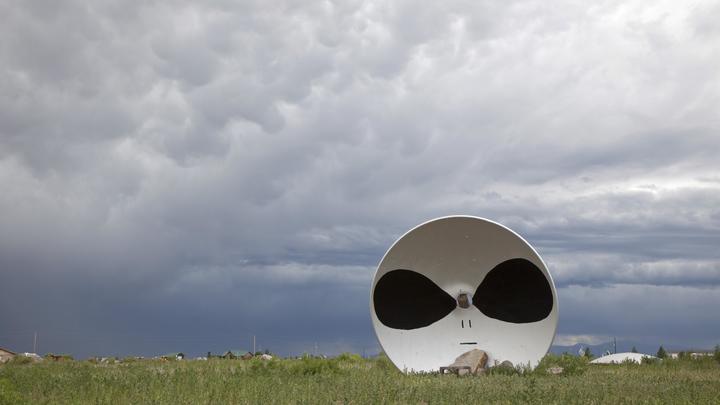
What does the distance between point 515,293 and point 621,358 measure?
9886mm

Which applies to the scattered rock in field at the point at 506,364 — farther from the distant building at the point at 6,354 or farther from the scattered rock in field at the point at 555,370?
the distant building at the point at 6,354

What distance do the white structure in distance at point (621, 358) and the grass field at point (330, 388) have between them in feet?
22.1

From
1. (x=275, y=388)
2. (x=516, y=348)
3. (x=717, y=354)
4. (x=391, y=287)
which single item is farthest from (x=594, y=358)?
(x=275, y=388)

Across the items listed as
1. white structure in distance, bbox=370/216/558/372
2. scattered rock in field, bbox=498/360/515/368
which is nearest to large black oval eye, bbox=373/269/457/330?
white structure in distance, bbox=370/216/558/372

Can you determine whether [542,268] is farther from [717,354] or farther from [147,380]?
[717,354]

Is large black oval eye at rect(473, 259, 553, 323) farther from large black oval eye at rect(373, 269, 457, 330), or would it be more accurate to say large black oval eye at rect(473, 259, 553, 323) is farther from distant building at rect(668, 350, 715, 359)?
distant building at rect(668, 350, 715, 359)

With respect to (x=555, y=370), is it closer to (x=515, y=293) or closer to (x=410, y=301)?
(x=515, y=293)

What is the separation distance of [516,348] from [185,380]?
8.26 m

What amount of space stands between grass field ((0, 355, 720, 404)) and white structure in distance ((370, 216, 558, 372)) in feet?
2.89

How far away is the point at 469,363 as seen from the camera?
53.3ft

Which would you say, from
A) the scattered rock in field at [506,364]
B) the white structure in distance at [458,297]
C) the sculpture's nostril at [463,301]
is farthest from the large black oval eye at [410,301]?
the scattered rock in field at [506,364]

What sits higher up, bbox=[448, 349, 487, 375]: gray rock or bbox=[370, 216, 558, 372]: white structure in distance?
bbox=[370, 216, 558, 372]: white structure in distance

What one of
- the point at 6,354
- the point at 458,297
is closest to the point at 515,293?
the point at 458,297

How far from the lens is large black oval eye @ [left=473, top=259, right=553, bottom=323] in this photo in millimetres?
16375
